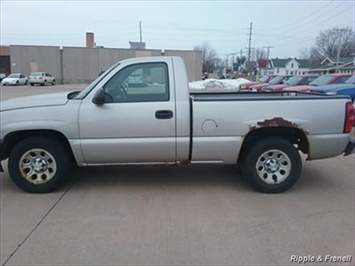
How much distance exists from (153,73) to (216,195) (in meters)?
1.93

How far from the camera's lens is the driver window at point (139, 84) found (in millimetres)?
5105

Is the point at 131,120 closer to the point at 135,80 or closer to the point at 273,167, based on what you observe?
the point at 135,80

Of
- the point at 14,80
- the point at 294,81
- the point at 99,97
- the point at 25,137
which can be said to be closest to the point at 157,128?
the point at 99,97

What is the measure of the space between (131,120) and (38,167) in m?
1.49

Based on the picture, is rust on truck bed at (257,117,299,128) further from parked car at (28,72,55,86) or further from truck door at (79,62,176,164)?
parked car at (28,72,55,86)

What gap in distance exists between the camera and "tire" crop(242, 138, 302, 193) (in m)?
5.22

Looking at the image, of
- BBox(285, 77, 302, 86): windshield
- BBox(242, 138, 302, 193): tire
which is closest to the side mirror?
BBox(242, 138, 302, 193): tire

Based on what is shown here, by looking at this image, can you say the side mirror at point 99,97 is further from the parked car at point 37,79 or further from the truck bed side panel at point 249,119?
the parked car at point 37,79

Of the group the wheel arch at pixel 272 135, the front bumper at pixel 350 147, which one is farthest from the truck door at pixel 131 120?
the front bumper at pixel 350 147

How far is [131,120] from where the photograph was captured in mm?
5016

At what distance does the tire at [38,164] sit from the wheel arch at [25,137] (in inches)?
3.0

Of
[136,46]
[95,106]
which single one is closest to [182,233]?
[95,106]

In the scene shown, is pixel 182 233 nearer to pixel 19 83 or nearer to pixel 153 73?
pixel 153 73

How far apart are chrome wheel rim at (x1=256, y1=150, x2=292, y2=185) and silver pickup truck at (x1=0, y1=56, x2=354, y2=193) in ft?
0.05
